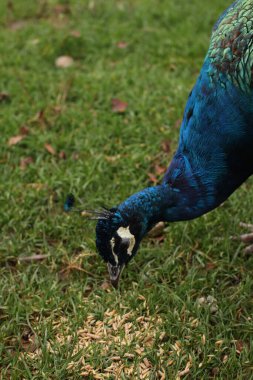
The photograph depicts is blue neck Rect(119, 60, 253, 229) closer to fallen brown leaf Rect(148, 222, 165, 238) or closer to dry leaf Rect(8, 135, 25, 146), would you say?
fallen brown leaf Rect(148, 222, 165, 238)

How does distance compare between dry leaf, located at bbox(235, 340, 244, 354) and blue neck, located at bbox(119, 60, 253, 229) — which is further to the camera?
dry leaf, located at bbox(235, 340, 244, 354)

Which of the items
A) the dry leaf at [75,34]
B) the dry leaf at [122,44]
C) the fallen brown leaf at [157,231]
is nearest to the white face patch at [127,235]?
the fallen brown leaf at [157,231]

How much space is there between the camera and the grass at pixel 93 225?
2746mm

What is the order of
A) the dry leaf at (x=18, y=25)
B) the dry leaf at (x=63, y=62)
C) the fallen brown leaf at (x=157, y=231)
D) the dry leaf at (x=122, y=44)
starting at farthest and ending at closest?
the dry leaf at (x=18, y=25), the dry leaf at (x=122, y=44), the dry leaf at (x=63, y=62), the fallen brown leaf at (x=157, y=231)

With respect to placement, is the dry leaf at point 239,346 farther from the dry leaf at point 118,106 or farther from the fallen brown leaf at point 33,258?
the dry leaf at point 118,106

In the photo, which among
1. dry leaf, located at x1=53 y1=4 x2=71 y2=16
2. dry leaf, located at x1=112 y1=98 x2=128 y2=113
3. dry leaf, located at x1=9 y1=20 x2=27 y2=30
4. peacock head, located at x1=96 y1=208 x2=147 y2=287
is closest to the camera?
peacock head, located at x1=96 y1=208 x2=147 y2=287

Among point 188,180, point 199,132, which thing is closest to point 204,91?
point 199,132

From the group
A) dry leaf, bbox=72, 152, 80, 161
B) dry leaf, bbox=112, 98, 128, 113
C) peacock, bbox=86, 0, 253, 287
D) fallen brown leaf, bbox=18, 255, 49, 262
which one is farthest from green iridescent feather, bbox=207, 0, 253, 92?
dry leaf, bbox=112, 98, 128, 113

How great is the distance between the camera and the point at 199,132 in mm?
2697

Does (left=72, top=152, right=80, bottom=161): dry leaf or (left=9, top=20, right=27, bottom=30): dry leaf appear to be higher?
(left=9, top=20, right=27, bottom=30): dry leaf

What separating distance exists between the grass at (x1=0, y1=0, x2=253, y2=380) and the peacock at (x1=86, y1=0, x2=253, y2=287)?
1.22 ft

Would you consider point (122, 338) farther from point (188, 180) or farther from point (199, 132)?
point (199, 132)

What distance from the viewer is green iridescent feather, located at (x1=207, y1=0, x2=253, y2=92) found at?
8.41 feet

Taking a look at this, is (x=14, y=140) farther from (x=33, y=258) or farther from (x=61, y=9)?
(x=61, y=9)
